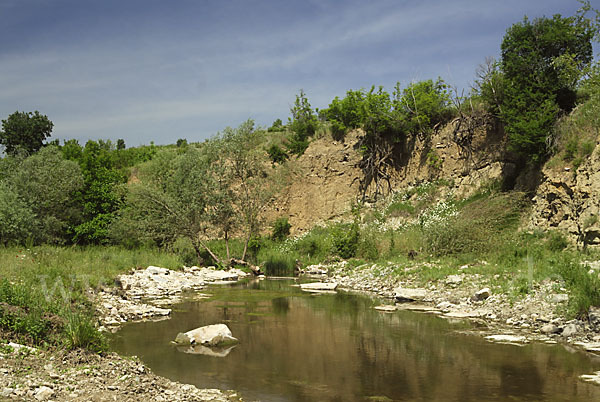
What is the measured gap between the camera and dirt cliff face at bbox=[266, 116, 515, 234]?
102 ft

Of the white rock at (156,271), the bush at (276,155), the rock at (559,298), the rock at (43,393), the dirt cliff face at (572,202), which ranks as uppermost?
the bush at (276,155)

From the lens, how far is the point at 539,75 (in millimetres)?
24766

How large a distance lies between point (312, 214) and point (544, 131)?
20961 millimetres

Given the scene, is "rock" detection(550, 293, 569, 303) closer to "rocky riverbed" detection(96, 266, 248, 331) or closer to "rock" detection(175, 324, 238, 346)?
"rock" detection(175, 324, 238, 346)

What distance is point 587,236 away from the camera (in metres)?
18.5

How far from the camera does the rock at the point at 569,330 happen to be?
1159 centimetres

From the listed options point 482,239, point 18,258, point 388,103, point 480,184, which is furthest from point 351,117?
point 18,258

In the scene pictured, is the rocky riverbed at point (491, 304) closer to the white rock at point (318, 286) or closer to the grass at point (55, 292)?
the white rock at point (318, 286)

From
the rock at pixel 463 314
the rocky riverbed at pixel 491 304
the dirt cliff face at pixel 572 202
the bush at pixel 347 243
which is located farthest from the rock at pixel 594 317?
the bush at pixel 347 243

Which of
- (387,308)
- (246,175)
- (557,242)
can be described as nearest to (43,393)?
(387,308)

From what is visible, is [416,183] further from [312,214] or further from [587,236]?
[587,236]

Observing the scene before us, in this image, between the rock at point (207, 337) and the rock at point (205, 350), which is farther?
the rock at point (207, 337)

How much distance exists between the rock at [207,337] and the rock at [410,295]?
26.6 feet

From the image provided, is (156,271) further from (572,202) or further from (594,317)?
(572,202)
